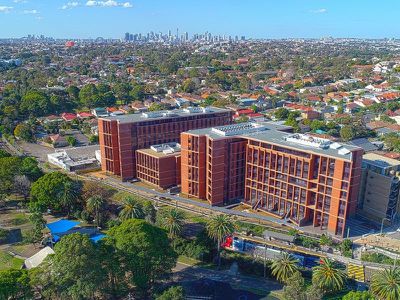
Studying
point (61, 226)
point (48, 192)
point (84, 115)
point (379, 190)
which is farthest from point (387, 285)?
point (84, 115)

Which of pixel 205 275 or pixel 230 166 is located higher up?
pixel 230 166

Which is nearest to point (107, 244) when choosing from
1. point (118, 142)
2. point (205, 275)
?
point (205, 275)

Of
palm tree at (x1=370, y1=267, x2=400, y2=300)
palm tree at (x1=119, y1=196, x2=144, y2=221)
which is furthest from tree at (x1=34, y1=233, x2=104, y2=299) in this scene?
palm tree at (x1=370, y1=267, x2=400, y2=300)

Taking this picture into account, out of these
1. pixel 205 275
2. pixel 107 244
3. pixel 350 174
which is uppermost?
pixel 350 174

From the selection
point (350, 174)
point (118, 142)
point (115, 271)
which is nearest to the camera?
point (115, 271)

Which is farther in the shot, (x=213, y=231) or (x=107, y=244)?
(x=213, y=231)

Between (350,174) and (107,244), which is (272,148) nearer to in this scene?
(350,174)

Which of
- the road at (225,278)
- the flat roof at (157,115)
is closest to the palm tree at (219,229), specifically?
the road at (225,278)
